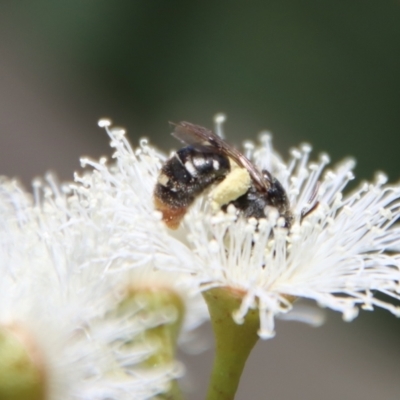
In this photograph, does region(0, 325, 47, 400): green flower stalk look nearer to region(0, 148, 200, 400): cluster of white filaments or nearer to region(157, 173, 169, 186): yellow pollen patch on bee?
region(0, 148, 200, 400): cluster of white filaments

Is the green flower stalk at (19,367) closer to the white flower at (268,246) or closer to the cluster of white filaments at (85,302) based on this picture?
the cluster of white filaments at (85,302)

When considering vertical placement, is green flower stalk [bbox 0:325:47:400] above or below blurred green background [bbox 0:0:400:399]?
below

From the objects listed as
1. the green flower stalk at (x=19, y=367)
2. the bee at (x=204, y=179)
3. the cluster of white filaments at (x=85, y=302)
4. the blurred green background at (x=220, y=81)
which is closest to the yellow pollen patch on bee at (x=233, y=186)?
the bee at (x=204, y=179)

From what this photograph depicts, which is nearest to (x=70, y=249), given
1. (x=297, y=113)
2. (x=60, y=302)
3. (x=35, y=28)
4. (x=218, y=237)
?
(x=60, y=302)

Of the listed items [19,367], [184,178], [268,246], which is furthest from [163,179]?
[19,367]

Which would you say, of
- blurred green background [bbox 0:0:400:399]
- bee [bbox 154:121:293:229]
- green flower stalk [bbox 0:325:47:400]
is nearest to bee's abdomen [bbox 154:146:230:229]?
bee [bbox 154:121:293:229]

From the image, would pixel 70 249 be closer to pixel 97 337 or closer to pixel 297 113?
pixel 97 337
